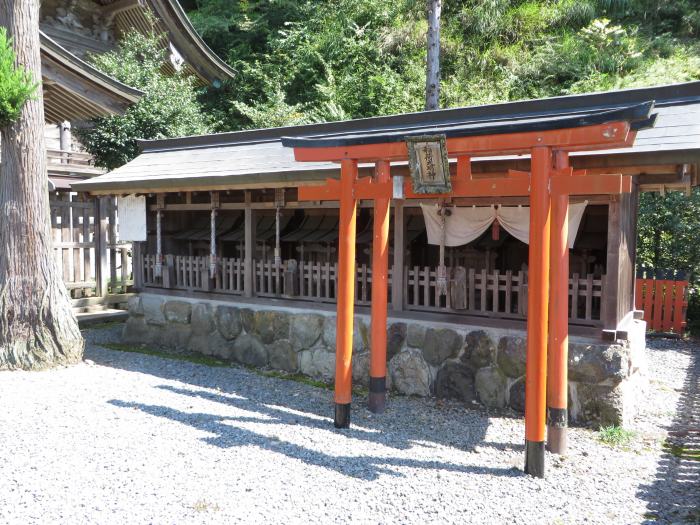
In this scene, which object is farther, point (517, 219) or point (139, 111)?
point (139, 111)

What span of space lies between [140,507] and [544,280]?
12.3 feet

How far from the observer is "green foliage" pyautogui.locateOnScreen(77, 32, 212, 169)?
13.9m

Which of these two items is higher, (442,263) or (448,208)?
(448,208)

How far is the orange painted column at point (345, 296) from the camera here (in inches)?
240

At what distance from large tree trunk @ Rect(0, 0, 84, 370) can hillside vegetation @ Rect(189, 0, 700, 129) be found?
36.6 feet

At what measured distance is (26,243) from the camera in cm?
809

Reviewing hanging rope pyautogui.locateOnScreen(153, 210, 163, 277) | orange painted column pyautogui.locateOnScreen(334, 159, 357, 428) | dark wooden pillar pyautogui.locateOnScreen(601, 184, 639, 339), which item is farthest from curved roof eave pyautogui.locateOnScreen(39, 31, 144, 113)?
dark wooden pillar pyautogui.locateOnScreen(601, 184, 639, 339)

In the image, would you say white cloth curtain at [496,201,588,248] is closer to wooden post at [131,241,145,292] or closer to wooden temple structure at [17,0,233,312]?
wooden post at [131,241,145,292]

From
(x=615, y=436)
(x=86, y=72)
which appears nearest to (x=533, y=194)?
(x=615, y=436)

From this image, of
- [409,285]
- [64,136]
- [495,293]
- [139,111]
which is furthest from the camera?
[64,136]

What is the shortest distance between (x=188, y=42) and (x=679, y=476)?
59.2 ft

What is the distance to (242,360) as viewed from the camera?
30.0 feet

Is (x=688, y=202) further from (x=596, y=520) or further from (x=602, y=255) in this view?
(x=596, y=520)

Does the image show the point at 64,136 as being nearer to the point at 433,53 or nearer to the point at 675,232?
the point at 433,53
